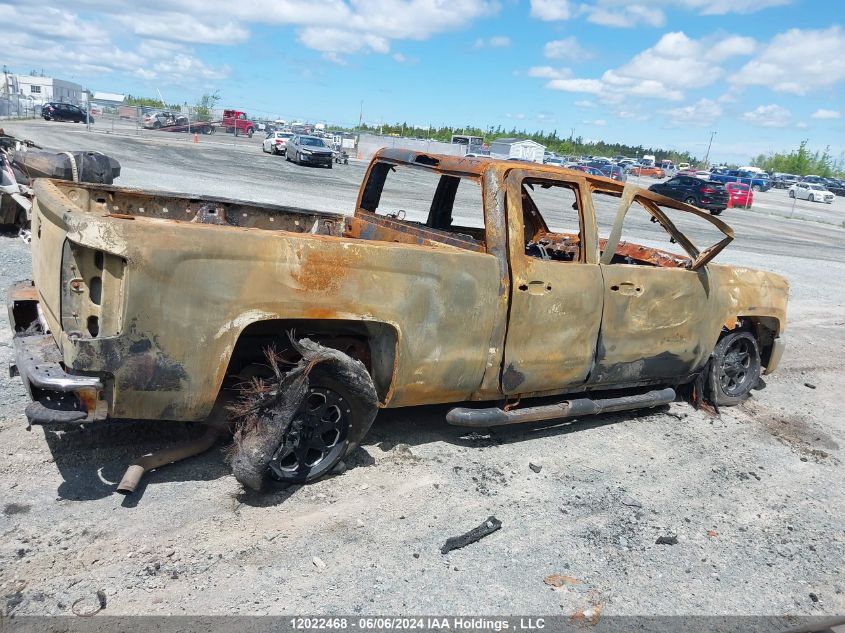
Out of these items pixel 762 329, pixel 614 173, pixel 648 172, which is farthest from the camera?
pixel 648 172

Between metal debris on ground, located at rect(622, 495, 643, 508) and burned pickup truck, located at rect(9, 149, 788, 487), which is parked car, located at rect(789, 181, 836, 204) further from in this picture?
metal debris on ground, located at rect(622, 495, 643, 508)

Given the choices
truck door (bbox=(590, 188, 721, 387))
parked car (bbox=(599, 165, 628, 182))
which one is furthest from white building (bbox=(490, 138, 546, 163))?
truck door (bbox=(590, 188, 721, 387))

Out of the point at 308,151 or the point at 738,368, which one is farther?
the point at 308,151

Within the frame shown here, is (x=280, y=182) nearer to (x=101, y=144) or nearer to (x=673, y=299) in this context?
(x=101, y=144)

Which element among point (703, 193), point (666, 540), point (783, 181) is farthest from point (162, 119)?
point (783, 181)

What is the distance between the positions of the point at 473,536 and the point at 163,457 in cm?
178

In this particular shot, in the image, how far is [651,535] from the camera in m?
3.78

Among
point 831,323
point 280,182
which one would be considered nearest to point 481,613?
point 831,323

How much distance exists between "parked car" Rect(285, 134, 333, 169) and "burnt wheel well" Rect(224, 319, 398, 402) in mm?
28250

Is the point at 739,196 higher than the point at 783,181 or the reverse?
the reverse

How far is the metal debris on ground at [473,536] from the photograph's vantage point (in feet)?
11.3

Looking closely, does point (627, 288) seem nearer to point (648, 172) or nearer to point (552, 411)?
point (552, 411)

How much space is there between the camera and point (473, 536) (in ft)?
11.6

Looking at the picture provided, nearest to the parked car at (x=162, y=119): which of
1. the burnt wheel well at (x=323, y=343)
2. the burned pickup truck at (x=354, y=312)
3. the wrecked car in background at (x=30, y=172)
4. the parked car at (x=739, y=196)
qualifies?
the parked car at (x=739, y=196)
